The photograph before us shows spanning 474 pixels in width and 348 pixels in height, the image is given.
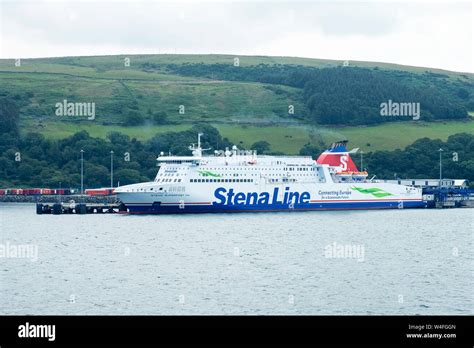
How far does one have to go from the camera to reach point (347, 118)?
19300 cm

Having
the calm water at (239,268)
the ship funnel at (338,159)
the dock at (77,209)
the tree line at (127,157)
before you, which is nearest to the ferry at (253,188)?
the ship funnel at (338,159)

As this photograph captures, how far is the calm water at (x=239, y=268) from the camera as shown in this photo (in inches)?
1710

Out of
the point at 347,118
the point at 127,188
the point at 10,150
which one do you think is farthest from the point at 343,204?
the point at 347,118

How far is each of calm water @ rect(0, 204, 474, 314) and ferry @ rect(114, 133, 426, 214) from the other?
1216cm

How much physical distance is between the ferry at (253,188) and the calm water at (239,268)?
39.9 ft

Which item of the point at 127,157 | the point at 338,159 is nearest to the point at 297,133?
the point at 127,157

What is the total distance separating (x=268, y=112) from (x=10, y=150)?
59.4 metres

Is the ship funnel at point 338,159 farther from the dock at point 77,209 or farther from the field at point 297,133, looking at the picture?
the field at point 297,133

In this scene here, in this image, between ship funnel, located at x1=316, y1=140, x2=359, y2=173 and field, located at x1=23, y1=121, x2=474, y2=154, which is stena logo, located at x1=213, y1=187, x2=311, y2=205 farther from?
field, located at x1=23, y1=121, x2=474, y2=154

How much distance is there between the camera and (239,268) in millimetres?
54844

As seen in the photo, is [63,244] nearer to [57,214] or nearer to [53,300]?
[53,300]

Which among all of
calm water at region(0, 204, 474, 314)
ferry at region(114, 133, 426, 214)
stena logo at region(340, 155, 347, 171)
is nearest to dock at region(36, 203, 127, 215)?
ferry at region(114, 133, 426, 214)

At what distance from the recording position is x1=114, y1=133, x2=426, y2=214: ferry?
338ft

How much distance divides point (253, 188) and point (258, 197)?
123 centimetres
